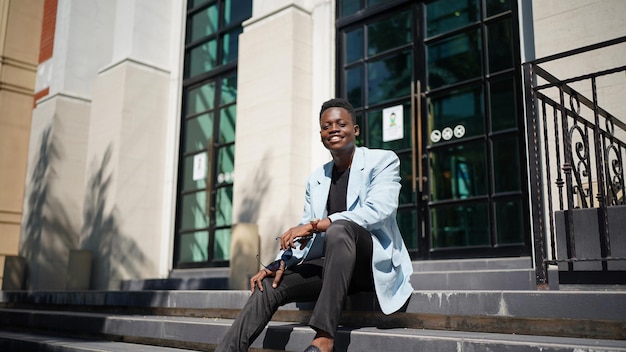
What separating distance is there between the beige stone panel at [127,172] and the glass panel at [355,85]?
137 inches

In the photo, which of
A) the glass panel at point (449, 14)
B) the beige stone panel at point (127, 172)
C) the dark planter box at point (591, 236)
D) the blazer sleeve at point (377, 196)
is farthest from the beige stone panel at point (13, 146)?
the dark planter box at point (591, 236)

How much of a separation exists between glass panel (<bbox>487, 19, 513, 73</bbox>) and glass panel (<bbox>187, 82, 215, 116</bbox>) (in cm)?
436

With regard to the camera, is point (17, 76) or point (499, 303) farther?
point (17, 76)

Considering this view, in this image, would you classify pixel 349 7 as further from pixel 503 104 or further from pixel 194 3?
pixel 194 3

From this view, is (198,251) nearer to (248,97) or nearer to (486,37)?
(248,97)

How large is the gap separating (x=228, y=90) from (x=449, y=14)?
Answer: 3.53m

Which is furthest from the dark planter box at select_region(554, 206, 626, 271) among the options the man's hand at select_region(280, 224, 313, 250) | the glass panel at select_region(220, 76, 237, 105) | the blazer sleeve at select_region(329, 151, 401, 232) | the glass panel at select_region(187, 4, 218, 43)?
the glass panel at select_region(187, 4, 218, 43)

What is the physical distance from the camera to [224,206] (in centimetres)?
827

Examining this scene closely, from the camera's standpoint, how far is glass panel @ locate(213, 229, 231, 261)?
319 inches

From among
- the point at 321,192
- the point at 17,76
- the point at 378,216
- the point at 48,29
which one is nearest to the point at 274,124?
the point at 321,192

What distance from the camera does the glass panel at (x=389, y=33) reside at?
663 cm

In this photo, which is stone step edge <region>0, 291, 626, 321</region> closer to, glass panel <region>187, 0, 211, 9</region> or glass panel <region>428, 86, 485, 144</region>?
glass panel <region>428, 86, 485, 144</region>

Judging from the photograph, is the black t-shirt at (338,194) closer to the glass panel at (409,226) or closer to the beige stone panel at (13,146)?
the glass panel at (409,226)

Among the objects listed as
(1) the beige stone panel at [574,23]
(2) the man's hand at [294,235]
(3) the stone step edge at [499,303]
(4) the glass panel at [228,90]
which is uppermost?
(4) the glass panel at [228,90]
